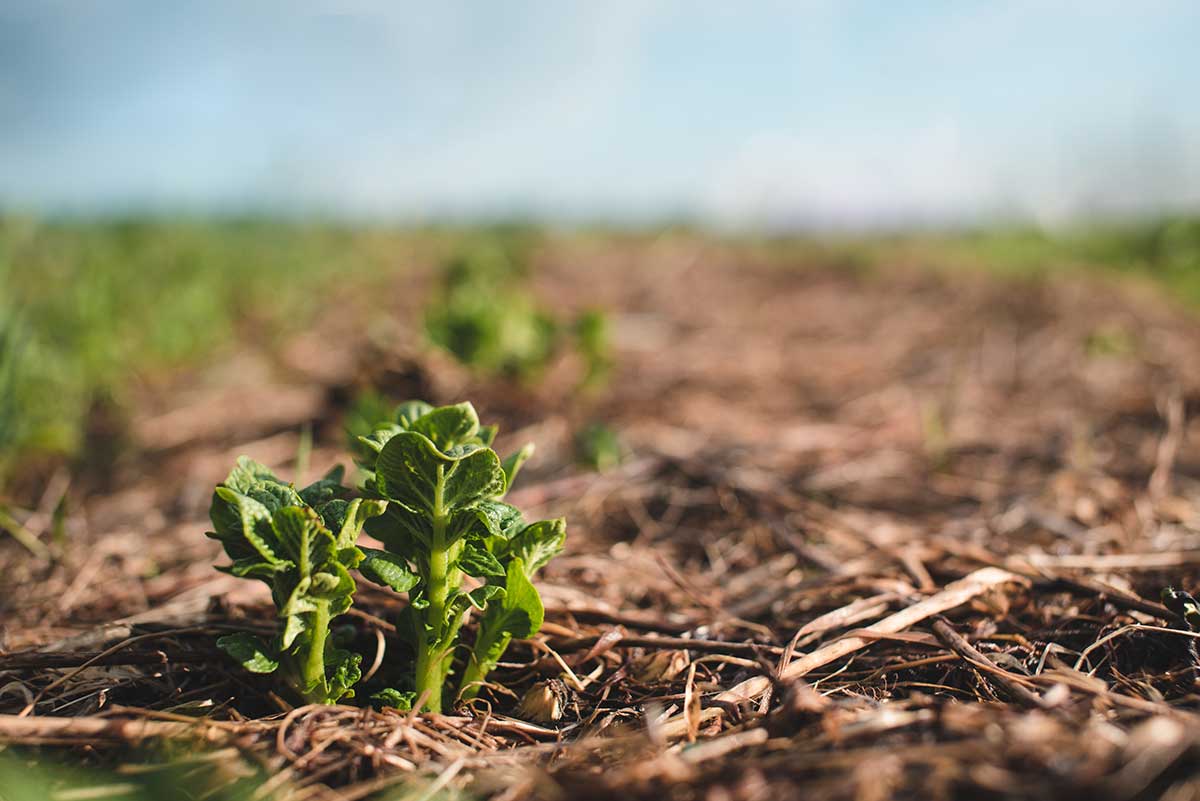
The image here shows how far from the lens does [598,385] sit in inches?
127

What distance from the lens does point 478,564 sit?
119 centimetres

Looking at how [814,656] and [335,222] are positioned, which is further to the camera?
[335,222]

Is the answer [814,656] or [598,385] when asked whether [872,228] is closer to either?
[598,385]

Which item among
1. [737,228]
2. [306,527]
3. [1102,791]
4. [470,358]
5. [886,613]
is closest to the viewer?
[1102,791]

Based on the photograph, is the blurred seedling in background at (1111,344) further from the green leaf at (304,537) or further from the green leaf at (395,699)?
the green leaf at (304,537)

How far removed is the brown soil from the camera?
1.00 metres

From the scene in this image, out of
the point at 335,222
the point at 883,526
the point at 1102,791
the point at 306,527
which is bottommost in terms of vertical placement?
the point at 883,526

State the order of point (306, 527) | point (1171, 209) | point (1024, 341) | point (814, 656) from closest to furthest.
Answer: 1. point (306, 527)
2. point (814, 656)
3. point (1024, 341)
4. point (1171, 209)

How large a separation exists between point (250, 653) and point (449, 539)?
0.98 feet

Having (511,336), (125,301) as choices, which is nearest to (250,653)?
(511,336)

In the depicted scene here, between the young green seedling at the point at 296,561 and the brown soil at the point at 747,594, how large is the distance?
6 cm

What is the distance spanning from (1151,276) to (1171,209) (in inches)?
60.9

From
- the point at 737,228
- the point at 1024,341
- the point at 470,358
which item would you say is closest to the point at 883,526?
the point at 470,358

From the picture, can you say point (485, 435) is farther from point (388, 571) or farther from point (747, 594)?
point (747, 594)
